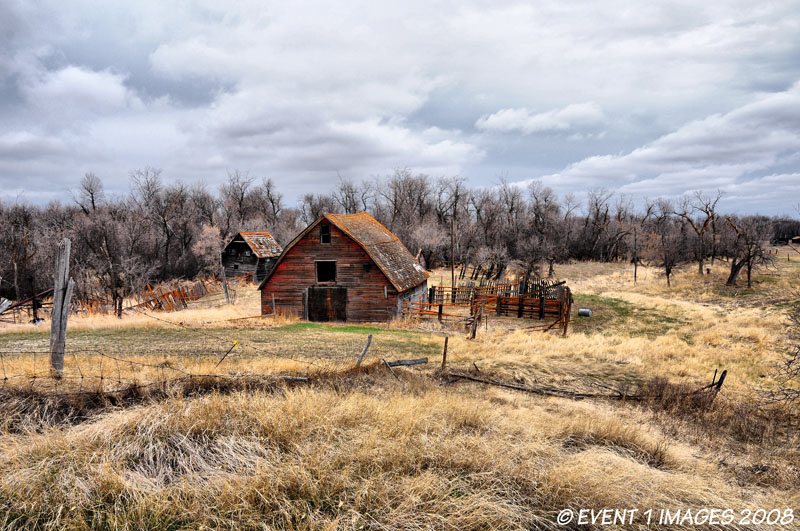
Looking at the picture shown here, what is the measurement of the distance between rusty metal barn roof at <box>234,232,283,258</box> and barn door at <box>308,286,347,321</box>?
19.2m

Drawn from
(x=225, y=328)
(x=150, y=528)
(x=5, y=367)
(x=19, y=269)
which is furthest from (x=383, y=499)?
(x=19, y=269)

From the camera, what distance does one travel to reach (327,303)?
76.6 feet

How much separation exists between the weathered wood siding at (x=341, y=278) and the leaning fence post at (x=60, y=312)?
1526 cm

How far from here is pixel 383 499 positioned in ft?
13.3

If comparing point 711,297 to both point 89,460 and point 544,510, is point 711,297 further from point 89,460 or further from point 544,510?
point 89,460

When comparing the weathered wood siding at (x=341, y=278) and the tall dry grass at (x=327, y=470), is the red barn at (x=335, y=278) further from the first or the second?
the tall dry grass at (x=327, y=470)

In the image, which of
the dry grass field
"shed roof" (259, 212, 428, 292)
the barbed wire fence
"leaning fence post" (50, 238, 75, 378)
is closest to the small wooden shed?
"shed roof" (259, 212, 428, 292)

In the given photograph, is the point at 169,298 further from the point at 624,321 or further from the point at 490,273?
the point at 624,321

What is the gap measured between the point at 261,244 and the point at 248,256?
1794 mm

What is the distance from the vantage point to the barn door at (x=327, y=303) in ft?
76.0

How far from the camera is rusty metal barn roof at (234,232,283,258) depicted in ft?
134

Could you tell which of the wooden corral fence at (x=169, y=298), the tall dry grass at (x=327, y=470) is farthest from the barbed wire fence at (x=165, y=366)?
the wooden corral fence at (x=169, y=298)

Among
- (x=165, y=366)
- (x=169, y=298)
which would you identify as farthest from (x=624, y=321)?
(x=169, y=298)

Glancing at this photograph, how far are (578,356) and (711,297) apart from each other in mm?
23462
